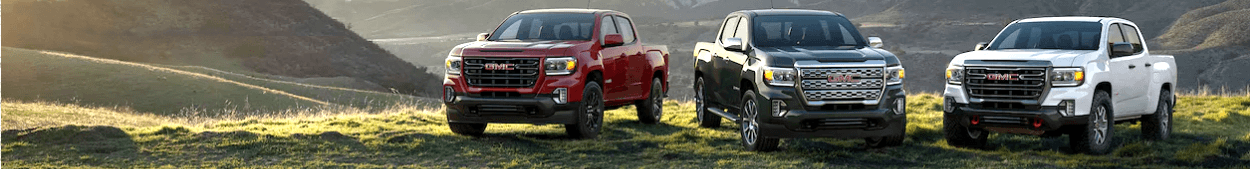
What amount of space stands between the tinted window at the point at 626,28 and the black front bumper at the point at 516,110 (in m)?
2.19

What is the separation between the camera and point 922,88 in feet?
234

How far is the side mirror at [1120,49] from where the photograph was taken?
43.5ft


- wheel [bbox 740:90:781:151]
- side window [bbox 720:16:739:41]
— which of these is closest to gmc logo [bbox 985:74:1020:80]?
wheel [bbox 740:90:781:151]

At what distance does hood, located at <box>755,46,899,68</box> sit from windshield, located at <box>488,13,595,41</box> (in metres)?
3.87

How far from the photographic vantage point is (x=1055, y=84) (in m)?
13.0

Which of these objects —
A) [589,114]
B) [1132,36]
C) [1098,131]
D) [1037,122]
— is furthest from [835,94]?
[1132,36]

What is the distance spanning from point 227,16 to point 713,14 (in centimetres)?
8397

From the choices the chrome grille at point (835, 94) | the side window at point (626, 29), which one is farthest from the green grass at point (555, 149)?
the side window at point (626, 29)

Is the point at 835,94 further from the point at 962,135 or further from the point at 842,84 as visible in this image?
the point at 962,135

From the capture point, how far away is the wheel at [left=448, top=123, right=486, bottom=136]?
16328 mm

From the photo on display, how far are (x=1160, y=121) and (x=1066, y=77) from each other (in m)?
2.90

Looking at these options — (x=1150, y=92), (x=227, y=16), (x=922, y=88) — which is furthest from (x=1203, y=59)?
(x=1150, y=92)

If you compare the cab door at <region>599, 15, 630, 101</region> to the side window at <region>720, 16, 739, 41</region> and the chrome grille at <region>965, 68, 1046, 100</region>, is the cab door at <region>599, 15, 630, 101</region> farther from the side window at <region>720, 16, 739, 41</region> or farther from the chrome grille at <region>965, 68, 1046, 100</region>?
the chrome grille at <region>965, 68, 1046, 100</region>

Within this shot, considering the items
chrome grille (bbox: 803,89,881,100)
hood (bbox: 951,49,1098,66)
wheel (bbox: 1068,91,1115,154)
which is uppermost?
hood (bbox: 951,49,1098,66)
